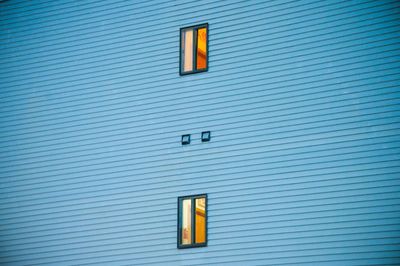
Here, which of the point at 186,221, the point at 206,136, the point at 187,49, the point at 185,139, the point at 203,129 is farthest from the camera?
the point at 187,49

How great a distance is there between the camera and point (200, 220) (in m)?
14.9

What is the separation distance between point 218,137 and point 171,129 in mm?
1423

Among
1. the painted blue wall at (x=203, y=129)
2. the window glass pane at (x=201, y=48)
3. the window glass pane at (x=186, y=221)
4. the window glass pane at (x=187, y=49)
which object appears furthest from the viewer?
the window glass pane at (x=187, y=49)

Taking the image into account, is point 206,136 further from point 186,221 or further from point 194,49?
point 194,49

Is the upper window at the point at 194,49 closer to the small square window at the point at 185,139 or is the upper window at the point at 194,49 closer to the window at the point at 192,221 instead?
the small square window at the point at 185,139

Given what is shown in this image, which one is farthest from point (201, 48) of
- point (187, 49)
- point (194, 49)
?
point (187, 49)

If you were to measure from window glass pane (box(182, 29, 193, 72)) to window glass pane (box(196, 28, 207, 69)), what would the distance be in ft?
0.70

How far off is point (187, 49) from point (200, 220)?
16.0 feet

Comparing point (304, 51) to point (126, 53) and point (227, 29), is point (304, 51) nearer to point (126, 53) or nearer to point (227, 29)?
point (227, 29)

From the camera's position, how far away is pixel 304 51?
14945 mm

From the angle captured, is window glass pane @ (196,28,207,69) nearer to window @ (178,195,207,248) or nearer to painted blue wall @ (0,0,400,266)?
painted blue wall @ (0,0,400,266)

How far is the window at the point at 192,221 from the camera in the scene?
14820 millimetres

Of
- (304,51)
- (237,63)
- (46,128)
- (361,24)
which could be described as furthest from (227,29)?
(46,128)

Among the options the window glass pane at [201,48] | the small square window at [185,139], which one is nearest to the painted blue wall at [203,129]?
the small square window at [185,139]
